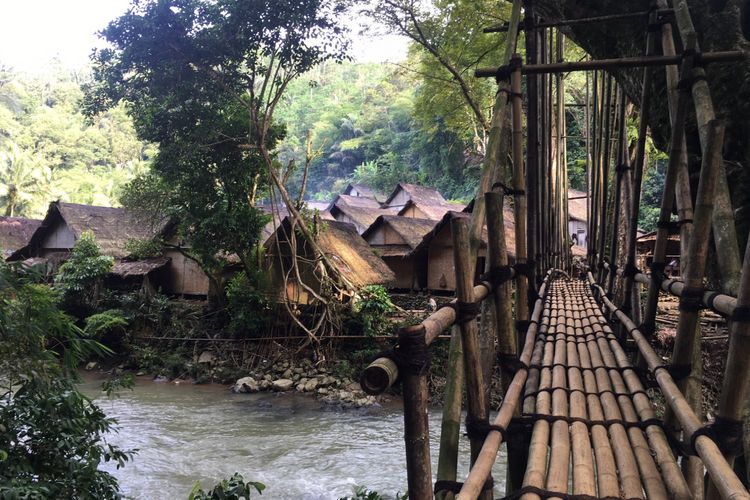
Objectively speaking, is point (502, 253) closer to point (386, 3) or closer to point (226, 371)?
point (386, 3)

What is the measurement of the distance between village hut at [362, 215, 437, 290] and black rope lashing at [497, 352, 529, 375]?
1180 cm

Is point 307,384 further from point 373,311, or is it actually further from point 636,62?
point 636,62

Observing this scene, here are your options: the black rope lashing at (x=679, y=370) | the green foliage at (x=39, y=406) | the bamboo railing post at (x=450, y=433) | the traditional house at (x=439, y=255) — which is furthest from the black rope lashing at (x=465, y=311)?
the traditional house at (x=439, y=255)

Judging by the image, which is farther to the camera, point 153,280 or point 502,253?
point 153,280

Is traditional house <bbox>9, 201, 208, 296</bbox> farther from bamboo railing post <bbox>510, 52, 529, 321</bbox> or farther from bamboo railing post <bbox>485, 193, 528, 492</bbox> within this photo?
bamboo railing post <bbox>485, 193, 528, 492</bbox>

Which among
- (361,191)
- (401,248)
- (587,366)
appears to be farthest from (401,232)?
(361,191)

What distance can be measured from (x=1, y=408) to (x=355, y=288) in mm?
8262

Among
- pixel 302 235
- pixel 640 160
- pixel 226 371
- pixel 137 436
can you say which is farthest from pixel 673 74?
pixel 226 371

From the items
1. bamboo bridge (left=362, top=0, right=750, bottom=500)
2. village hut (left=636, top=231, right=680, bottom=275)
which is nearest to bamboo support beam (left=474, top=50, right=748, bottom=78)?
bamboo bridge (left=362, top=0, right=750, bottom=500)

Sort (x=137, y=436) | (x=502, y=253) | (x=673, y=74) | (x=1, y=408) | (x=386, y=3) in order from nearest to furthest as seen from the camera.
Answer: (x=502, y=253) → (x=673, y=74) → (x=1, y=408) → (x=137, y=436) → (x=386, y=3)

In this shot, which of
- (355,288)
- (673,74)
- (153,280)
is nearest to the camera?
(673,74)

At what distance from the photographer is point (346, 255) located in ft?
38.6

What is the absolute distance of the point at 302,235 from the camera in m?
11.3

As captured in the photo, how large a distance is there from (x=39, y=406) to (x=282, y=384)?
763 cm
